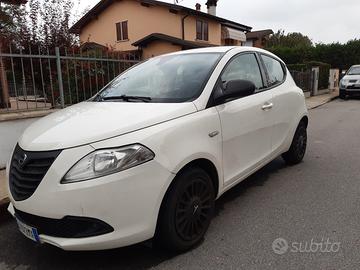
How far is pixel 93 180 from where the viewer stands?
230 cm

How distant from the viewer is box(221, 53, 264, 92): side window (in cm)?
357

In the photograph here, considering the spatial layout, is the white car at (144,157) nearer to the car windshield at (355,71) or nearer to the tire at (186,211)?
the tire at (186,211)

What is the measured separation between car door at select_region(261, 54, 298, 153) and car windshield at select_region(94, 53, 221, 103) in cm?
108

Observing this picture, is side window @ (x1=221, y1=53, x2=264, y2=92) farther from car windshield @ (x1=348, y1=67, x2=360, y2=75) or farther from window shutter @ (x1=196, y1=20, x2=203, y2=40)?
window shutter @ (x1=196, y1=20, x2=203, y2=40)

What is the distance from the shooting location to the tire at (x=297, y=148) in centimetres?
500

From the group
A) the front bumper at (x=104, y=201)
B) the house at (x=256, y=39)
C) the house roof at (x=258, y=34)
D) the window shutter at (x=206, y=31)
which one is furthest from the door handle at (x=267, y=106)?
the house roof at (x=258, y=34)

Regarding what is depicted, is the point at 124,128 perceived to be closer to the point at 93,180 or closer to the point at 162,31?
the point at 93,180

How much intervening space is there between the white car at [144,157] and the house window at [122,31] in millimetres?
23826

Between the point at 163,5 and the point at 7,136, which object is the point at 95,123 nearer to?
the point at 7,136

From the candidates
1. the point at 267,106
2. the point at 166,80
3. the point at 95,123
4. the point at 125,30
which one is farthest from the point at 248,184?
the point at 125,30

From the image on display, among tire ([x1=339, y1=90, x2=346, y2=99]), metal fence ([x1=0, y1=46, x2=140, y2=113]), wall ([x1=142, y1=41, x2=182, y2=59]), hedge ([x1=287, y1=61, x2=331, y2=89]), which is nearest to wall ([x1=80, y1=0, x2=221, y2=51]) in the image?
wall ([x1=142, y1=41, x2=182, y2=59])

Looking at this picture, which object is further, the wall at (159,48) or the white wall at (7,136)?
the wall at (159,48)

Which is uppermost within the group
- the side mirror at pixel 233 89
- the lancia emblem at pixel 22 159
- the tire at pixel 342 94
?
the side mirror at pixel 233 89

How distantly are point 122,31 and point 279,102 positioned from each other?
2418 cm
